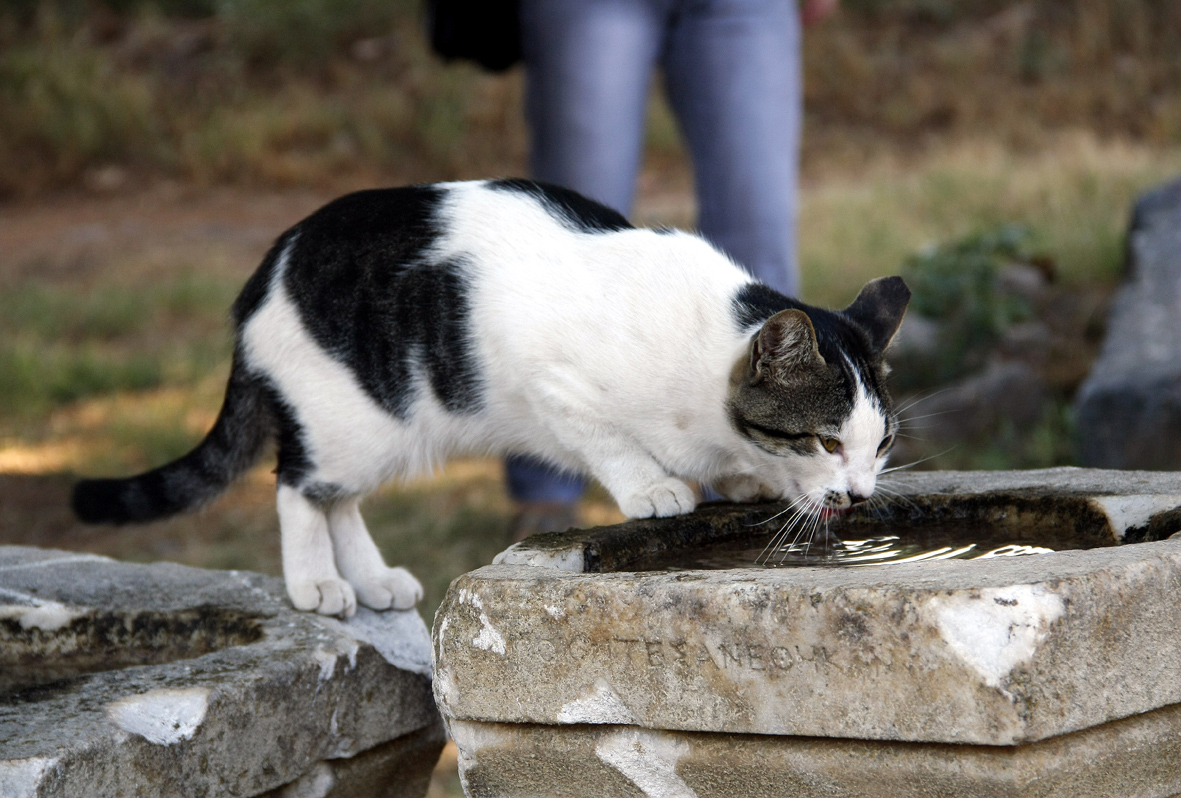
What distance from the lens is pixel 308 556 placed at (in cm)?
231

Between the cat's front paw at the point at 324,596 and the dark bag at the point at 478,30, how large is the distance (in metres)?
1.55

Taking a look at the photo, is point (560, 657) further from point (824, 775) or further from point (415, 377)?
point (415, 377)

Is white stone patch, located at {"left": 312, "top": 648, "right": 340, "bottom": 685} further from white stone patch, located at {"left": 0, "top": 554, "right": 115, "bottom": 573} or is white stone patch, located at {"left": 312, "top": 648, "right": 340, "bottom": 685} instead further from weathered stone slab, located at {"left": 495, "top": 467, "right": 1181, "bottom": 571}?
white stone patch, located at {"left": 0, "top": 554, "right": 115, "bottom": 573}

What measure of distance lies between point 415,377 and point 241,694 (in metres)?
0.64

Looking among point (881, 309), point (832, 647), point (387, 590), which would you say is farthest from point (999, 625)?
point (387, 590)

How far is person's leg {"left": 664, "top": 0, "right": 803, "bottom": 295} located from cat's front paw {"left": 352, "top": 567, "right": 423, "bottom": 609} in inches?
46.1

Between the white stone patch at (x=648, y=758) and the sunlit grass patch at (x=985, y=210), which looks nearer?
the white stone patch at (x=648, y=758)

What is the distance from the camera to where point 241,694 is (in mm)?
1816

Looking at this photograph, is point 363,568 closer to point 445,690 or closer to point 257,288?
point 257,288

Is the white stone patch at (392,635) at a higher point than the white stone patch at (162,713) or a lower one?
lower

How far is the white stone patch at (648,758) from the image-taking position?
1.60m

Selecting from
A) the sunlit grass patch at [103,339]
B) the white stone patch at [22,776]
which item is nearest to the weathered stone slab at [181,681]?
the white stone patch at [22,776]

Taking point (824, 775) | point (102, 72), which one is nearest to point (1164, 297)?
point (824, 775)

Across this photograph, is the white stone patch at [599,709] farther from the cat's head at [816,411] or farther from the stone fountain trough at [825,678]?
the cat's head at [816,411]
